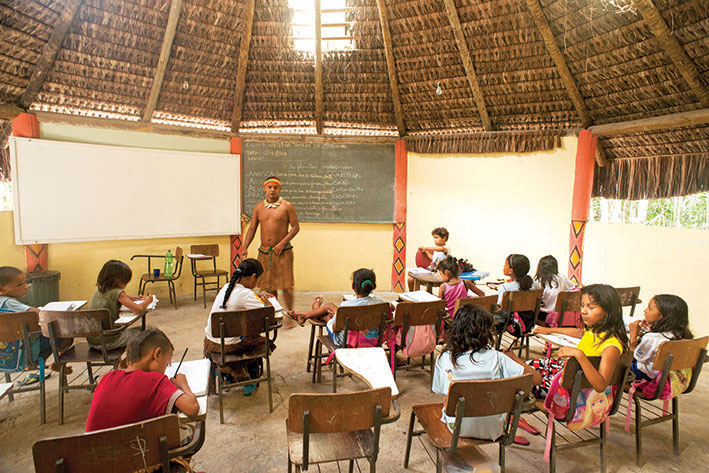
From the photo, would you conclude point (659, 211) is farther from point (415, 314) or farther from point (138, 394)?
point (138, 394)

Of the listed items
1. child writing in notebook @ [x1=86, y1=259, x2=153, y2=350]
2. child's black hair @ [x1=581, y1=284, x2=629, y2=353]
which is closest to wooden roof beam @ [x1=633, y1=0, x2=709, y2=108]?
child's black hair @ [x1=581, y1=284, x2=629, y2=353]

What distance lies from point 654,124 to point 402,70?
3.28m

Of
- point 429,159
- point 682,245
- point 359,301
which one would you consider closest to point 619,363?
point 359,301

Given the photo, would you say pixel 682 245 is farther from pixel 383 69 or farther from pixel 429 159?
pixel 383 69

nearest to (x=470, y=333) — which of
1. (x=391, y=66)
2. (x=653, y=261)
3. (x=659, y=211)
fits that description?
(x=653, y=261)

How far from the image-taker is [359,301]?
3150 mm

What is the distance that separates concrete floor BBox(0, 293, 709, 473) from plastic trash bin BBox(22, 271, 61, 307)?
5.22 ft

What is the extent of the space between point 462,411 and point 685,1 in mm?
4307

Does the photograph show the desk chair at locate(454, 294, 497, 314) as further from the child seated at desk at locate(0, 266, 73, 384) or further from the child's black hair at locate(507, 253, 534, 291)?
the child seated at desk at locate(0, 266, 73, 384)

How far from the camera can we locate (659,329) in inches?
100

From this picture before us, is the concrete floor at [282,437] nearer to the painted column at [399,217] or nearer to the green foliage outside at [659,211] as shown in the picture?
the green foliage outside at [659,211]

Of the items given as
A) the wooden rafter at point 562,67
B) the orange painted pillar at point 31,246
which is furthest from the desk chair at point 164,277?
the wooden rafter at point 562,67

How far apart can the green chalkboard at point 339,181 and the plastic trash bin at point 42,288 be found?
2.77 m

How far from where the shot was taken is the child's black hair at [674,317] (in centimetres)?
251
